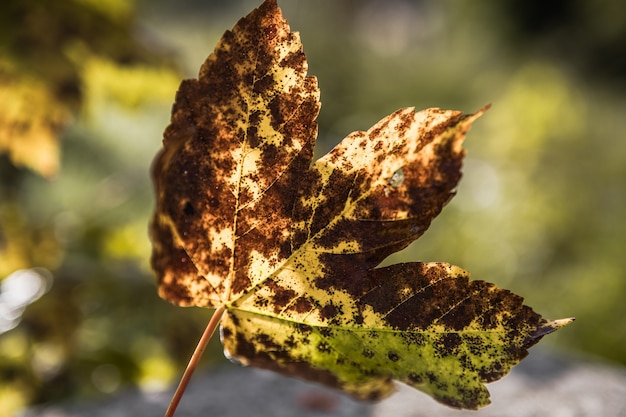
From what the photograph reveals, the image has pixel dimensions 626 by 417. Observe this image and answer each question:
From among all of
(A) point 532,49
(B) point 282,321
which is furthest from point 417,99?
(B) point 282,321

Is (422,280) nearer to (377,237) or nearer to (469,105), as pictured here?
(377,237)

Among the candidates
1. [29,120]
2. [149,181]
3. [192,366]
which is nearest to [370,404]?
[192,366]

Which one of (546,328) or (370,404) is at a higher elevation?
(370,404)

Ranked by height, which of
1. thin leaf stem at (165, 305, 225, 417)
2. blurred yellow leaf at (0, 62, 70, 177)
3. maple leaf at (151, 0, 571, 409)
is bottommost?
thin leaf stem at (165, 305, 225, 417)

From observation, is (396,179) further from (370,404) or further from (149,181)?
(149,181)

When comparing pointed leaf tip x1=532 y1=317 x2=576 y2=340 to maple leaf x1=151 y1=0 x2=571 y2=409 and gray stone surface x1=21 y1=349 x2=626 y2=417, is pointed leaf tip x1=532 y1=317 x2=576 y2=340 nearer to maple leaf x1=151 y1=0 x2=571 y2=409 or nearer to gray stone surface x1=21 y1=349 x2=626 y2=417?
maple leaf x1=151 y1=0 x2=571 y2=409

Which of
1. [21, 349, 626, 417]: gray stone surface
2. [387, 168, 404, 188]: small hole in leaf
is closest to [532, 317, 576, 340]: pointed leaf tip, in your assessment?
[387, 168, 404, 188]: small hole in leaf
